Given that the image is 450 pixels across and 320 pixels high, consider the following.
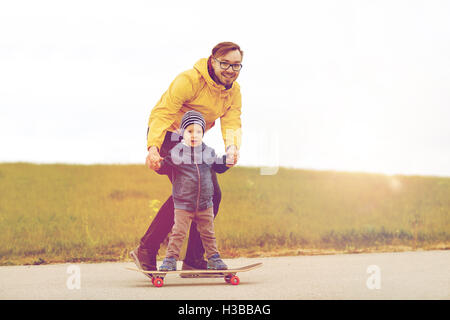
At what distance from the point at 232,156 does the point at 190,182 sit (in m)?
0.50

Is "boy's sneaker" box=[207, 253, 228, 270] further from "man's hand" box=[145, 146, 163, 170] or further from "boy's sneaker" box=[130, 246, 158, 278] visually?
"man's hand" box=[145, 146, 163, 170]

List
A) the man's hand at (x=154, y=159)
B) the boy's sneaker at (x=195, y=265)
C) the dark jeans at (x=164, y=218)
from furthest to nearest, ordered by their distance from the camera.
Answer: the boy's sneaker at (x=195, y=265), the dark jeans at (x=164, y=218), the man's hand at (x=154, y=159)

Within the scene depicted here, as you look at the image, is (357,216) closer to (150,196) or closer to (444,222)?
(444,222)

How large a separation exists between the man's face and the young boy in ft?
1.36

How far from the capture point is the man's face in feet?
16.2

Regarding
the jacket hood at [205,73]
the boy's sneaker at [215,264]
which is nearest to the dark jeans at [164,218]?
the boy's sneaker at [215,264]

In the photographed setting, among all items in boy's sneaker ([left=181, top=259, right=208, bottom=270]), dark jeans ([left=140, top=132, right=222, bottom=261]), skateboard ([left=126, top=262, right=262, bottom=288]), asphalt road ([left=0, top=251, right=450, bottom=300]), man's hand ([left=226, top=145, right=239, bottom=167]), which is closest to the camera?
asphalt road ([left=0, top=251, right=450, bottom=300])

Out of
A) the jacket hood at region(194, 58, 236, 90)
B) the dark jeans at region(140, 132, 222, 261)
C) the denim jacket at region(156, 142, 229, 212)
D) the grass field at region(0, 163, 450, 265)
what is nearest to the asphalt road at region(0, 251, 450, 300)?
the dark jeans at region(140, 132, 222, 261)

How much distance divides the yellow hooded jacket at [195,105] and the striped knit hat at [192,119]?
0.20m

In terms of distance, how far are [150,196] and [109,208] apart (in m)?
1.24

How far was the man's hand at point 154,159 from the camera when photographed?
4.80 meters

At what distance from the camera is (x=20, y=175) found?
42.4 feet

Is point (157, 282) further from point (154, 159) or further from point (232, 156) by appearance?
point (232, 156)

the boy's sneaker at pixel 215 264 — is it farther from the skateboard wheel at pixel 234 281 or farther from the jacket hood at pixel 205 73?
the jacket hood at pixel 205 73
